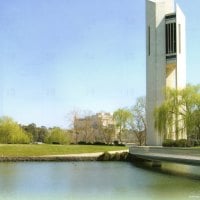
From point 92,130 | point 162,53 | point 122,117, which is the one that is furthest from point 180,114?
point 92,130

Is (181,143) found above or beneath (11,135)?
beneath

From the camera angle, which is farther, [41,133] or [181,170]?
[41,133]

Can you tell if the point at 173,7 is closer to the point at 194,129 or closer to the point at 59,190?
the point at 194,129

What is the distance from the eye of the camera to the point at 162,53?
201ft

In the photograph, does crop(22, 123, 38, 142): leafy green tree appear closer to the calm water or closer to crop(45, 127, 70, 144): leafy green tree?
crop(45, 127, 70, 144): leafy green tree

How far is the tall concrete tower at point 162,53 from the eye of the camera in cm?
6034

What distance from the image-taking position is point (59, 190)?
18.8 metres

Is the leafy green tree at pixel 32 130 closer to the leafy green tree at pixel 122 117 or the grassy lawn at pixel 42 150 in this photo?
the leafy green tree at pixel 122 117

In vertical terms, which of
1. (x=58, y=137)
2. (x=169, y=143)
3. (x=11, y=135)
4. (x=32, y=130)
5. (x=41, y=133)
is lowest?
(x=169, y=143)

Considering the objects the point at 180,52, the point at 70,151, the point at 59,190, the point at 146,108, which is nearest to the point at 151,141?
the point at 146,108

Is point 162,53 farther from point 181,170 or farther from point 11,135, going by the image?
point 181,170

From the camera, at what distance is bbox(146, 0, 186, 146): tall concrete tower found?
198 ft

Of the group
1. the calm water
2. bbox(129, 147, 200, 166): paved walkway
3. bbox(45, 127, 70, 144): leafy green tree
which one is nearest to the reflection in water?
bbox(129, 147, 200, 166): paved walkway

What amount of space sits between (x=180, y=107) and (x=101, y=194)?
32.3 metres
